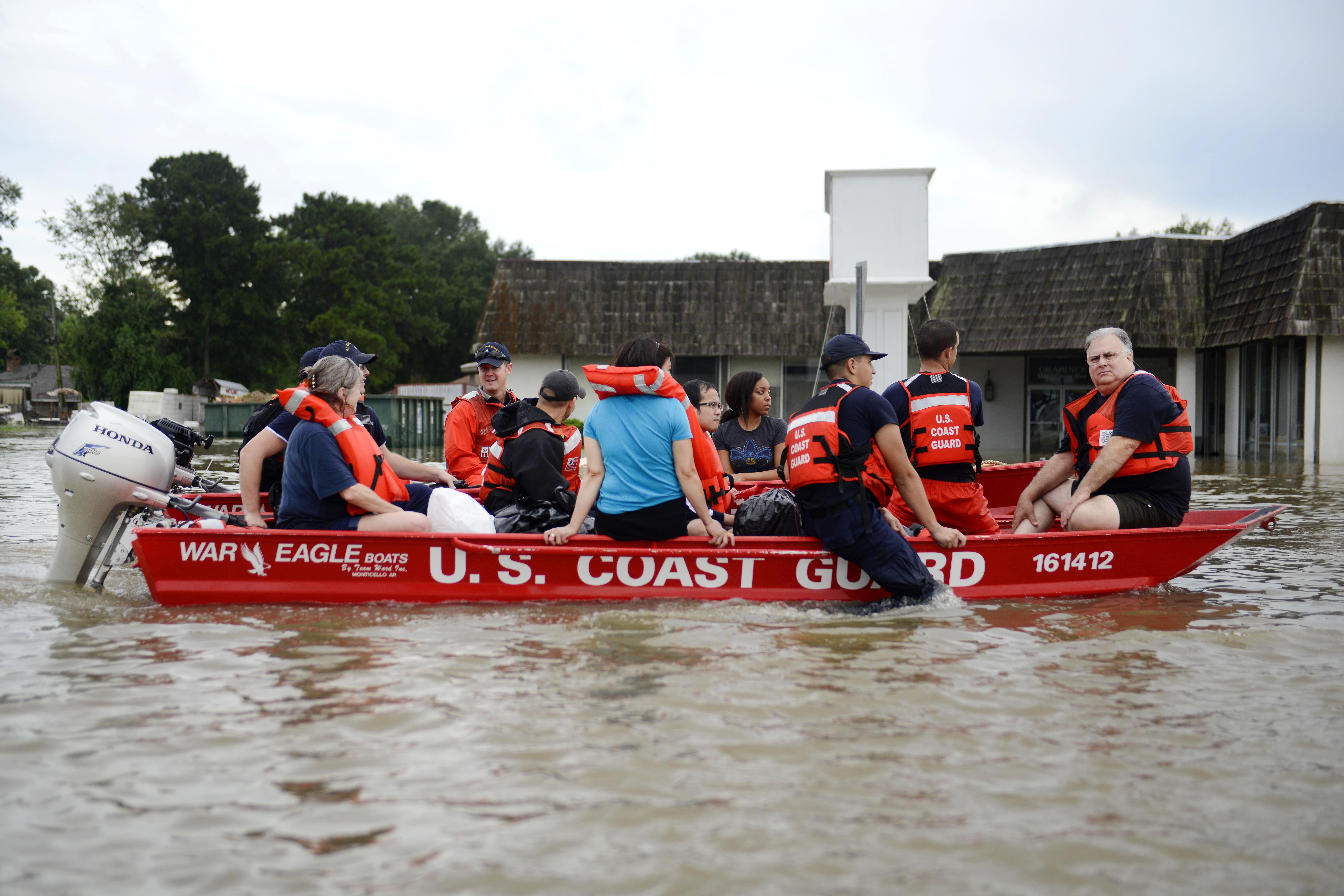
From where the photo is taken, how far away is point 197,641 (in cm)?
497

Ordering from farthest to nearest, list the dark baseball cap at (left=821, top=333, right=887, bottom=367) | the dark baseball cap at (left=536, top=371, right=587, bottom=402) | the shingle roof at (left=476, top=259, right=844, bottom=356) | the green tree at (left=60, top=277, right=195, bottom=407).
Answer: the green tree at (left=60, top=277, right=195, bottom=407)
the shingle roof at (left=476, top=259, right=844, bottom=356)
the dark baseball cap at (left=536, top=371, right=587, bottom=402)
the dark baseball cap at (left=821, top=333, right=887, bottom=367)

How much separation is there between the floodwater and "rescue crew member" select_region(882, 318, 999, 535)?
0.77m

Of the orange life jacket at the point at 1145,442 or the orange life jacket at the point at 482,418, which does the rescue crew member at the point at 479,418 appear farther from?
the orange life jacket at the point at 1145,442

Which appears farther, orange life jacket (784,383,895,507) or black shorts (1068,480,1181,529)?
black shorts (1068,480,1181,529)

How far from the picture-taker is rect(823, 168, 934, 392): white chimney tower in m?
17.8

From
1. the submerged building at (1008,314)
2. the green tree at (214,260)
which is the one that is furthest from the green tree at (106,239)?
the submerged building at (1008,314)

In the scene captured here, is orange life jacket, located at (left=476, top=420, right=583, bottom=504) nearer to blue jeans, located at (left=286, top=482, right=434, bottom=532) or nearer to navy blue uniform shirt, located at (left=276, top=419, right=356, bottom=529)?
blue jeans, located at (left=286, top=482, right=434, bottom=532)

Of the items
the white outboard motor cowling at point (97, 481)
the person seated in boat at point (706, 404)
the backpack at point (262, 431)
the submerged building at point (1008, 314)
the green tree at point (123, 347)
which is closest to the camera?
the white outboard motor cowling at point (97, 481)

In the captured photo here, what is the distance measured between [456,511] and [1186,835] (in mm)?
4231

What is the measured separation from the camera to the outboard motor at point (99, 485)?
238 inches

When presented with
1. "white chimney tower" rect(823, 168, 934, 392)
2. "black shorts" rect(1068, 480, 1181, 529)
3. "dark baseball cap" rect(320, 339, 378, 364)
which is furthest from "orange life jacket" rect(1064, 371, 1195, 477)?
"white chimney tower" rect(823, 168, 934, 392)

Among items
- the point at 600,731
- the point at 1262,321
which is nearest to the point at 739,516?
the point at 600,731

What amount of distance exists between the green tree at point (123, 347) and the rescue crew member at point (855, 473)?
45.8 metres

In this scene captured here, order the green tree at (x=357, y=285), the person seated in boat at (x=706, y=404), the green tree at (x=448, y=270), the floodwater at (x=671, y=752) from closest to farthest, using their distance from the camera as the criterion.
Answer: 1. the floodwater at (x=671, y=752)
2. the person seated in boat at (x=706, y=404)
3. the green tree at (x=357, y=285)
4. the green tree at (x=448, y=270)
